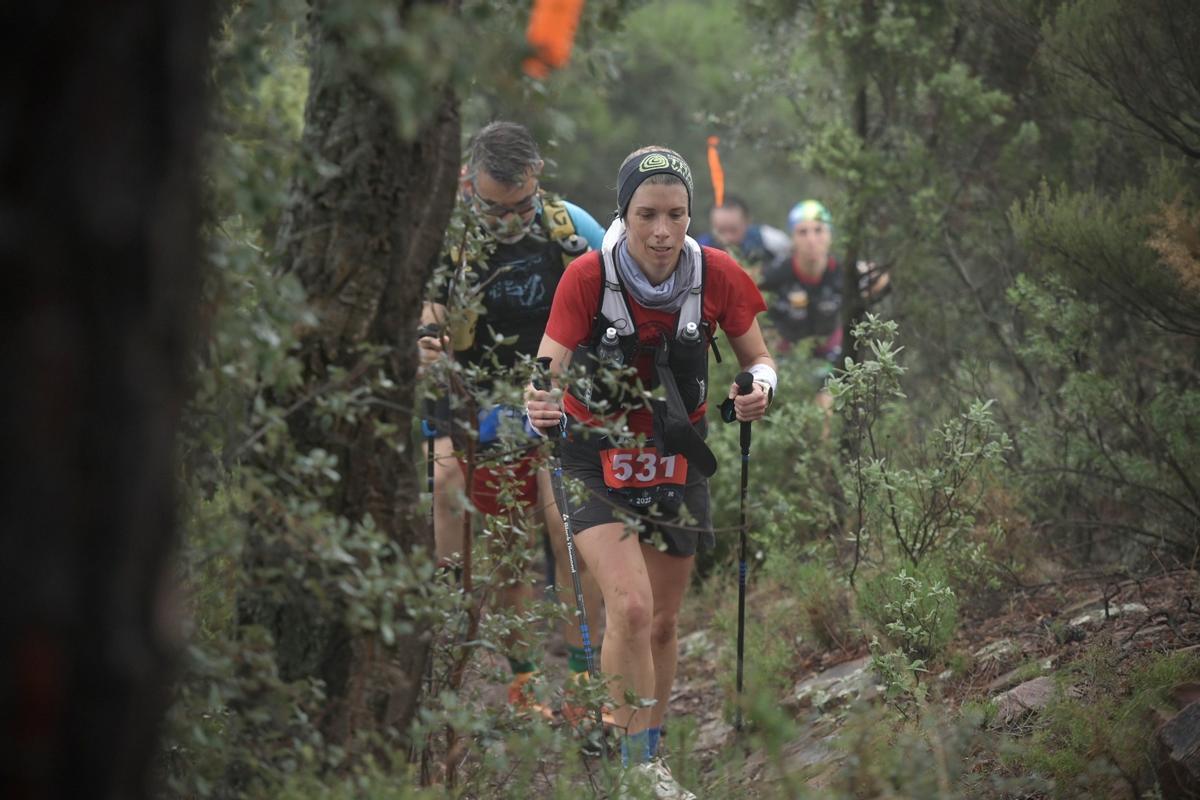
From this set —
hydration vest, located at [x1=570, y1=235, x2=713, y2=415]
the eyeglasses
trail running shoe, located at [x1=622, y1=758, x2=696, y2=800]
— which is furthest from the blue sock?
the eyeglasses

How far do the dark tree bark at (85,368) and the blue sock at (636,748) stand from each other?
3008 mm

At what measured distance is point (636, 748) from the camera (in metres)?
4.99

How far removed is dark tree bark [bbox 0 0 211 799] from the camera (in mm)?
1725

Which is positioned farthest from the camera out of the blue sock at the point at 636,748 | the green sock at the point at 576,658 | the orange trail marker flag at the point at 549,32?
the green sock at the point at 576,658

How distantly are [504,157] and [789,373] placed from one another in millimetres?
4096

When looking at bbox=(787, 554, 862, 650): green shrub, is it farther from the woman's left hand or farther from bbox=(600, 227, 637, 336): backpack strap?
bbox=(600, 227, 637, 336): backpack strap

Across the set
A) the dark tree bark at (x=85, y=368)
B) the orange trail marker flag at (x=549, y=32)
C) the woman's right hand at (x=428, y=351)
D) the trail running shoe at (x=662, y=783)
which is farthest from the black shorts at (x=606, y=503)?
the dark tree bark at (x=85, y=368)

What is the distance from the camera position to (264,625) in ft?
11.5

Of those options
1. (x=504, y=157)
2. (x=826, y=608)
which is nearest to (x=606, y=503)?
(x=504, y=157)

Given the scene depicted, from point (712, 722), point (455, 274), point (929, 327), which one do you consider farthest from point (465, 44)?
point (929, 327)

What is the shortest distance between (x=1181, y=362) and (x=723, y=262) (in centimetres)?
363

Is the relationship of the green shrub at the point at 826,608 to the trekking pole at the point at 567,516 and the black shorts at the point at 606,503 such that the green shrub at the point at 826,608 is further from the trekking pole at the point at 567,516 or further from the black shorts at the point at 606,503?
the trekking pole at the point at 567,516

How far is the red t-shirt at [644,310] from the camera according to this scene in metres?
5.41

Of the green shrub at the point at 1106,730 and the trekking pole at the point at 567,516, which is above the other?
the trekking pole at the point at 567,516
